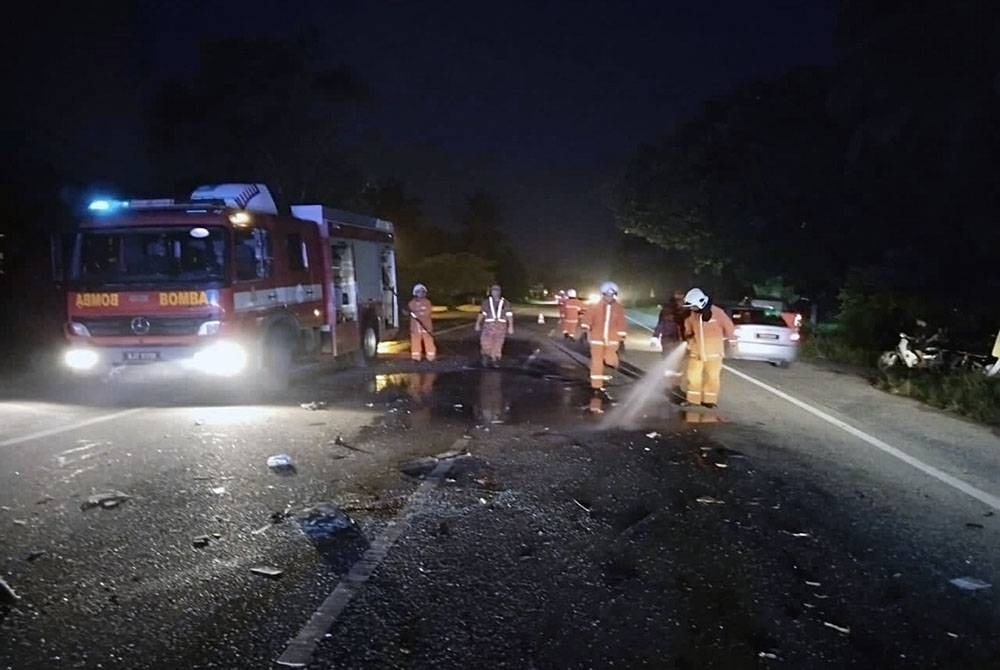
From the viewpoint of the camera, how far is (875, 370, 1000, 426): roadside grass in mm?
13391

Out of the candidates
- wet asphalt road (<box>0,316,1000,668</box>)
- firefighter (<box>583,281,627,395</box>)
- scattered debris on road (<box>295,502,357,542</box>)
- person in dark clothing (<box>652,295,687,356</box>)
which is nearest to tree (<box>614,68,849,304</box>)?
person in dark clothing (<box>652,295,687,356</box>)

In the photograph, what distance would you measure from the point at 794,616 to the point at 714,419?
23.6ft

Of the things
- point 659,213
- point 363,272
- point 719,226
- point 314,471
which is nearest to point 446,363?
point 363,272

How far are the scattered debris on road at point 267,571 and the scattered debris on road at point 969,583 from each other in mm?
3984

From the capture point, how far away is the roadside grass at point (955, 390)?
13.4m

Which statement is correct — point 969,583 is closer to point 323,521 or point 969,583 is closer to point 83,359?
point 323,521

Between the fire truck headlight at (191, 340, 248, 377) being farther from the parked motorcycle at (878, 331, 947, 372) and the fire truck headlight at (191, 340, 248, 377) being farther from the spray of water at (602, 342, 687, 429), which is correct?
the parked motorcycle at (878, 331, 947, 372)

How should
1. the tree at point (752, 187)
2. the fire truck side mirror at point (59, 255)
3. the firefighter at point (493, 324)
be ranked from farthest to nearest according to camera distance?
the tree at point (752, 187) < the firefighter at point (493, 324) < the fire truck side mirror at point (59, 255)

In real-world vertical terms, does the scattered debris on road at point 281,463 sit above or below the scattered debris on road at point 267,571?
below

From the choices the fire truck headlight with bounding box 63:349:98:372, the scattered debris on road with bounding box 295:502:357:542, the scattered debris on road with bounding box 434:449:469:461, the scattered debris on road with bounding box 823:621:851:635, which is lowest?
the scattered debris on road with bounding box 823:621:851:635

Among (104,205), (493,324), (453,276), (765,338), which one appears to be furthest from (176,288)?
(453,276)

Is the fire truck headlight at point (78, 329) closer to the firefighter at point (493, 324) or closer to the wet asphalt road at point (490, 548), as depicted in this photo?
the wet asphalt road at point (490, 548)

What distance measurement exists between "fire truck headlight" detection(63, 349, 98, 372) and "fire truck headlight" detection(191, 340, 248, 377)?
139 centimetres

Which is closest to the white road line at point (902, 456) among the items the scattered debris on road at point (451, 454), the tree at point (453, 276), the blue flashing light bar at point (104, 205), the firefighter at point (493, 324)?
the scattered debris on road at point (451, 454)
